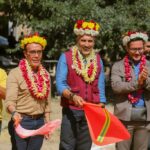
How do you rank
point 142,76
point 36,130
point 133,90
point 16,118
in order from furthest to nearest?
1. point 133,90
2. point 142,76
3. point 36,130
4. point 16,118

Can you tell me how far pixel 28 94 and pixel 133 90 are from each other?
112cm

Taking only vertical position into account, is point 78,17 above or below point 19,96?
above

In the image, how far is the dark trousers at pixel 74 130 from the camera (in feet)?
16.5

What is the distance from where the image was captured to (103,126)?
486 centimetres

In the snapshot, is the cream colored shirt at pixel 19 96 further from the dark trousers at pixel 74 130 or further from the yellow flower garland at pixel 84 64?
the yellow flower garland at pixel 84 64

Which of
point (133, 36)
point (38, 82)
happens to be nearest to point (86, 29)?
point (133, 36)

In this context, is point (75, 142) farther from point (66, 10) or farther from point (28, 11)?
point (28, 11)

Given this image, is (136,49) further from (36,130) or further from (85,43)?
(36,130)

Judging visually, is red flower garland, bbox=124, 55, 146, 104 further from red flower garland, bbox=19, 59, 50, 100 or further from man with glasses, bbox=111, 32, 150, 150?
red flower garland, bbox=19, 59, 50, 100

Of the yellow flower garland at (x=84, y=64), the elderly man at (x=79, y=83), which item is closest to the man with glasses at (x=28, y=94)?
the elderly man at (x=79, y=83)

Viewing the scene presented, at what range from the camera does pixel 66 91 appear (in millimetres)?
4855

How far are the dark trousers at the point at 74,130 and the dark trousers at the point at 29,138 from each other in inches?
12.6

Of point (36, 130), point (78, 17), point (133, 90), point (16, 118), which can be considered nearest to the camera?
point (16, 118)

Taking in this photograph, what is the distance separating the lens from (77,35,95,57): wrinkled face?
4.91m
